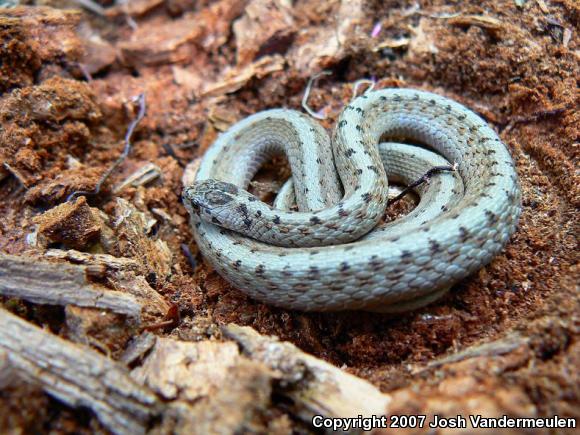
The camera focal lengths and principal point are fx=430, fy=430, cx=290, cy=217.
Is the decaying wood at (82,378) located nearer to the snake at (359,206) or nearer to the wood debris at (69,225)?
the wood debris at (69,225)

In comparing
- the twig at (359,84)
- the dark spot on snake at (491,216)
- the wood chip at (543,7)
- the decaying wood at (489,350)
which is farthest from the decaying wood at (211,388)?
the wood chip at (543,7)

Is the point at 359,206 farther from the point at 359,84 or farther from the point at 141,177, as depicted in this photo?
the point at 141,177

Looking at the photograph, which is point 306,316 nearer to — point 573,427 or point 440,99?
point 573,427

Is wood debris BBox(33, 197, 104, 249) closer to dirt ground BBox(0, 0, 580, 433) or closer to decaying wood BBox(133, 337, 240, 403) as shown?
dirt ground BBox(0, 0, 580, 433)

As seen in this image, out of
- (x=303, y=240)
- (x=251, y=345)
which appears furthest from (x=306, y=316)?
(x=251, y=345)

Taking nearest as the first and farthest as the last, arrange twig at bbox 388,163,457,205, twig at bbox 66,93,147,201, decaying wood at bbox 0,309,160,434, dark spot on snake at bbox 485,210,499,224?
decaying wood at bbox 0,309,160,434 < dark spot on snake at bbox 485,210,499,224 < twig at bbox 388,163,457,205 < twig at bbox 66,93,147,201

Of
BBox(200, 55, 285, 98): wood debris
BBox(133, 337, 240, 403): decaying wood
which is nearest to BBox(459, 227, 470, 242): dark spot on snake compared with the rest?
BBox(133, 337, 240, 403): decaying wood

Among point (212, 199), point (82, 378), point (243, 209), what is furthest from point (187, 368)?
point (212, 199)
